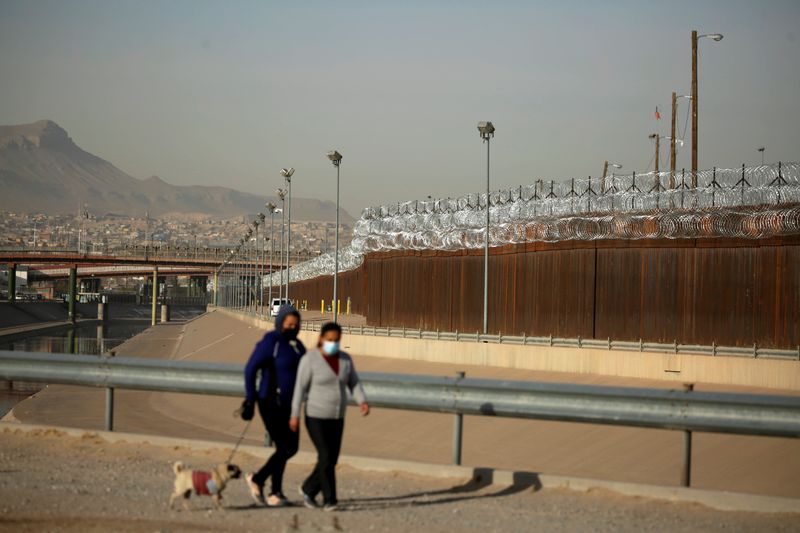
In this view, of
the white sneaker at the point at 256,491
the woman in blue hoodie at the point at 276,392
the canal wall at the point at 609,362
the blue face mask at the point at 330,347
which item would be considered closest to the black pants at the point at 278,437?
the woman in blue hoodie at the point at 276,392

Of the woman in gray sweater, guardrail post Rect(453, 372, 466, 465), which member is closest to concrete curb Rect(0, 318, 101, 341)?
guardrail post Rect(453, 372, 466, 465)

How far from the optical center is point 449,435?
2095 centimetres

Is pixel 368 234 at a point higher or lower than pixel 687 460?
higher

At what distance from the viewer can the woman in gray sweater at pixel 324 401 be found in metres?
9.94

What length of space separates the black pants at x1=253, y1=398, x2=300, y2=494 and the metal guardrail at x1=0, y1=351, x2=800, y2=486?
167 cm

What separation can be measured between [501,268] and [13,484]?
3092 cm

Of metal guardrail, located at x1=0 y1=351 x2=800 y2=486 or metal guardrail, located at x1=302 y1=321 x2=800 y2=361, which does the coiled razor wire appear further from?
metal guardrail, located at x1=0 y1=351 x2=800 y2=486

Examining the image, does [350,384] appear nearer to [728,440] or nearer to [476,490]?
[476,490]

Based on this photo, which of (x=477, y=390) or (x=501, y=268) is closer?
(x=477, y=390)

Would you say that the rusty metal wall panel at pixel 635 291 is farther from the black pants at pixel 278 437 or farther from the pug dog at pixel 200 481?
the pug dog at pixel 200 481

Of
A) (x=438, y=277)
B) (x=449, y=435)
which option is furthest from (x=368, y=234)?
(x=449, y=435)

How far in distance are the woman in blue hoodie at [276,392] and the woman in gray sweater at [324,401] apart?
10.2 inches

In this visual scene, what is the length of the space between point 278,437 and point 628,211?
24944 millimetres

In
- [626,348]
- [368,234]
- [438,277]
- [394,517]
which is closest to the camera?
[394,517]
